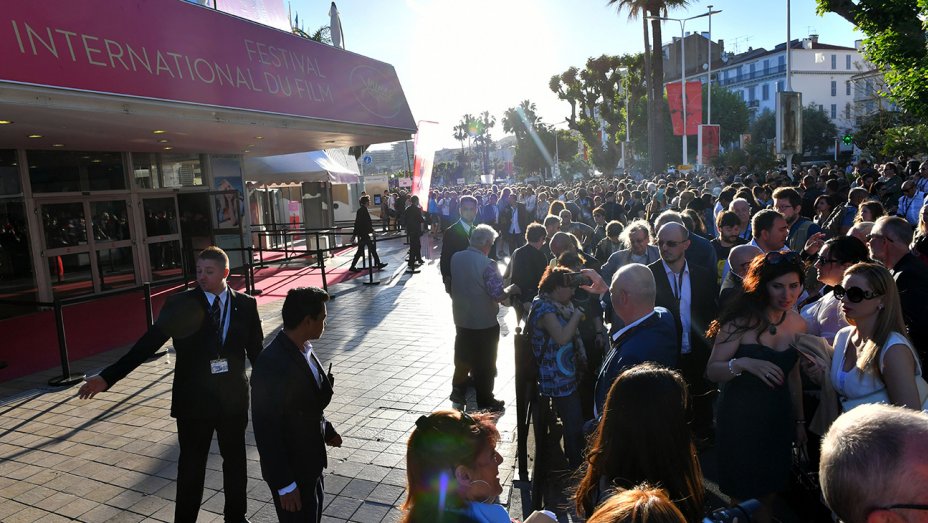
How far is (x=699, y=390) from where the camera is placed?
5.07 meters

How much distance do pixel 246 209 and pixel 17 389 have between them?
1047cm

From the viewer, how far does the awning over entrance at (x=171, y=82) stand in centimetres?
667

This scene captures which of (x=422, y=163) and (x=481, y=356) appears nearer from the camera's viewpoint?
(x=481, y=356)

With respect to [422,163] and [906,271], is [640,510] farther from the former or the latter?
[422,163]

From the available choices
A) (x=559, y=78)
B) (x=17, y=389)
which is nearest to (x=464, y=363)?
(x=17, y=389)

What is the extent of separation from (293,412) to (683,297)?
3322 mm

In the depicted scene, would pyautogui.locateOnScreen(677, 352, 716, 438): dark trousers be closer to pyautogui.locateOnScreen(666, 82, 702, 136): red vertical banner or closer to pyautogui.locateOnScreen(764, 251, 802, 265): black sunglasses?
Answer: pyautogui.locateOnScreen(764, 251, 802, 265): black sunglasses

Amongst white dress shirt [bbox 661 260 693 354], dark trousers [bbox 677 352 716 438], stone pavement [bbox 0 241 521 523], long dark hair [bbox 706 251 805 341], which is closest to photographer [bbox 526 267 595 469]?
stone pavement [bbox 0 241 521 523]

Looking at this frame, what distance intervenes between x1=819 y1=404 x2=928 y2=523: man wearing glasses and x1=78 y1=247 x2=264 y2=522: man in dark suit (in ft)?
10.6

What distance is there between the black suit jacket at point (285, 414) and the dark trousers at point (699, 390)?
310 cm

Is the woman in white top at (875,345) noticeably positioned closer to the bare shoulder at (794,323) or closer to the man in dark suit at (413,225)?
the bare shoulder at (794,323)

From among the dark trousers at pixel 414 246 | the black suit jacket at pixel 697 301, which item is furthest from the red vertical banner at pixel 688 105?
the black suit jacket at pixel 697 301

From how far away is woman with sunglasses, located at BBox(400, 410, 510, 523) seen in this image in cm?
183

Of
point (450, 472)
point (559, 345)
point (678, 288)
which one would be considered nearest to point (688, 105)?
point (678, 288)
